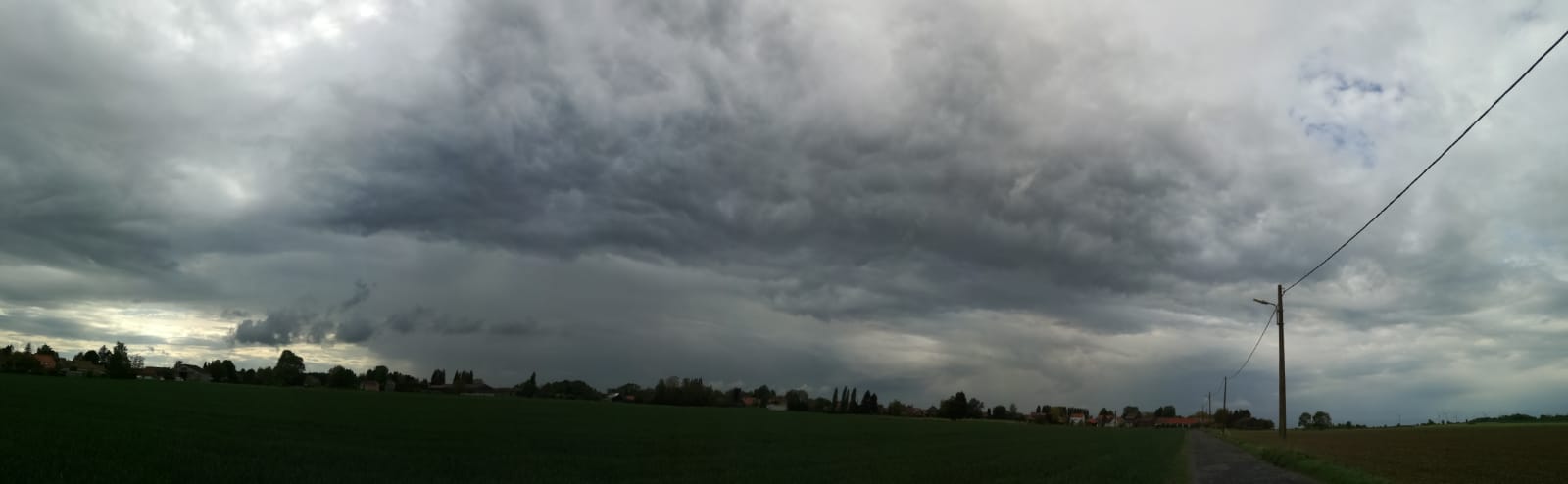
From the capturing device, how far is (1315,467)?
113 feet

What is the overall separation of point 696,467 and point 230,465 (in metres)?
13.9

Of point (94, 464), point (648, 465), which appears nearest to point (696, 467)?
point (648, 465)

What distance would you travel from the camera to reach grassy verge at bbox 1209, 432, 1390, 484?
28.3 meters

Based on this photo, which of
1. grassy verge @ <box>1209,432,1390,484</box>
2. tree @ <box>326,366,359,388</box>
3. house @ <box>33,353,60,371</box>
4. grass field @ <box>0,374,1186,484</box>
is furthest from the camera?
tree @ <box>326,366,359,388</box>

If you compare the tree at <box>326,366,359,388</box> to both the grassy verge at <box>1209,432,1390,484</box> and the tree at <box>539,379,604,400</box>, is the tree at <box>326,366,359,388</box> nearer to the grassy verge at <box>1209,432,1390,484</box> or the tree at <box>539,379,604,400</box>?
the tree at <box>539,379,604,400</box>

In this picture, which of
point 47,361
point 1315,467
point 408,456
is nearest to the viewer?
point 408,456

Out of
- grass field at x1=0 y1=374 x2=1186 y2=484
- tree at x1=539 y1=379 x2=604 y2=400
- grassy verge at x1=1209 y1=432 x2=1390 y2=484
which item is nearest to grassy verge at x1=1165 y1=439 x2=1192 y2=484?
grass field at x1=0 y1=374 x2=1186 y2=484

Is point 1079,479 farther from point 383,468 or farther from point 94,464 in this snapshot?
point 94,464

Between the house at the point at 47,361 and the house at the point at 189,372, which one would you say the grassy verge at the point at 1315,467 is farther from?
the house at the point at 189,372

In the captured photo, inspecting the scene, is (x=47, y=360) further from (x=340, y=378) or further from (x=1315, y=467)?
(x=1315, y=467)

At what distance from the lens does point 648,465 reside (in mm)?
29125

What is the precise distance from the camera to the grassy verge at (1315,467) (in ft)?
92.7

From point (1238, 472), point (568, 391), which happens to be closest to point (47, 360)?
point (568, 391)

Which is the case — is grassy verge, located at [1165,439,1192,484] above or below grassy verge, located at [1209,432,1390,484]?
below
